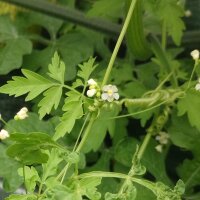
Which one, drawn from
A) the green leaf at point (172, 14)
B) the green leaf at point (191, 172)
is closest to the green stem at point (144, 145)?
the green leaf at point (191, 172)

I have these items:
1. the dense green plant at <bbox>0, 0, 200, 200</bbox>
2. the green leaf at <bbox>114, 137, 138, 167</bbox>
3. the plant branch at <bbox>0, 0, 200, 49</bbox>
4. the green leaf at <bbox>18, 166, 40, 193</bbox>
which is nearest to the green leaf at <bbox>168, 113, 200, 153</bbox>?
the dense green plant at <bbox>0, 0, 200, 200</bbox>

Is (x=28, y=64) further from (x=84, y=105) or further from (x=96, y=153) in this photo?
(x=84, y=105)

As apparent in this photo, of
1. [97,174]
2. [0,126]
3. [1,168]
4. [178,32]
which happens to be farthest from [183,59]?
[97,174]

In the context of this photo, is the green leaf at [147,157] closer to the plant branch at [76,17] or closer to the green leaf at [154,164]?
the green leaf at [154,164]

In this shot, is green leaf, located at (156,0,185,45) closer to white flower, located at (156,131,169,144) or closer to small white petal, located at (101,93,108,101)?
white flower, located at (156,131,169,144)

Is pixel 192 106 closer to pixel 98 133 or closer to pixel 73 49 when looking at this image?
pixel 98 133

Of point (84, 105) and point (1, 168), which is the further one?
point (1, 168)
